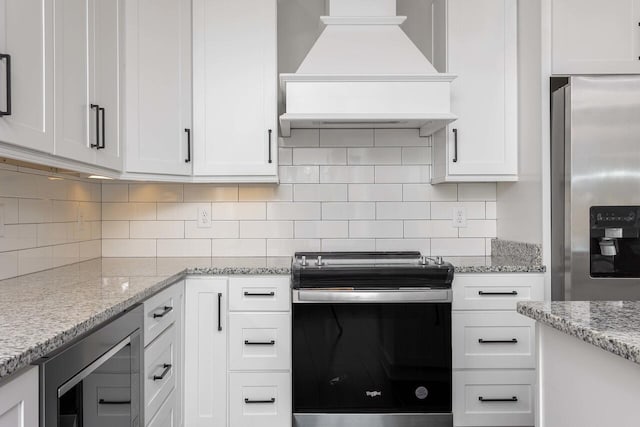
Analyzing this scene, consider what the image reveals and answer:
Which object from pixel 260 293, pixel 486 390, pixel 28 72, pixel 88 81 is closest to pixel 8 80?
pixel 28 72

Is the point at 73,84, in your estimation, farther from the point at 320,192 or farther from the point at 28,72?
the point at 320,192

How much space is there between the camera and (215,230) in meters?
2.92

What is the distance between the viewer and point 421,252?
2945 mm

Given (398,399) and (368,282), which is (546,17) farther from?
(398,399)

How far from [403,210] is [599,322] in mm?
1921

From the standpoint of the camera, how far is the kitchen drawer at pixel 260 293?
91.9 inches

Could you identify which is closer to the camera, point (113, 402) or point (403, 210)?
point (113, 402)

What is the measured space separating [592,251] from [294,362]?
1429mm

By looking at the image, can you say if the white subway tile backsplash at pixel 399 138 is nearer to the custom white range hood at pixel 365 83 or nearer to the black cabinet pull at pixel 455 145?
the black cabinet pull at pixel 455 145

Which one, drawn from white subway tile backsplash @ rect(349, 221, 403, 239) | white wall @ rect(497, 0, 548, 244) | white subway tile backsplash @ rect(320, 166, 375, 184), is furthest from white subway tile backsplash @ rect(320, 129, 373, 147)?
white wall @ rect(497, 0, 548, 244)

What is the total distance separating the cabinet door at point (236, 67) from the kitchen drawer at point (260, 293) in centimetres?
67

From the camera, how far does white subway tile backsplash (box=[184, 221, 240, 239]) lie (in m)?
2.91

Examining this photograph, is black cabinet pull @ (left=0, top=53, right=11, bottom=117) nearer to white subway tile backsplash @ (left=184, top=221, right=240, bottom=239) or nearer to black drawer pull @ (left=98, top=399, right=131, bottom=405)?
black drawer pull @ (left=98, top=399, right=131, bottom=405)

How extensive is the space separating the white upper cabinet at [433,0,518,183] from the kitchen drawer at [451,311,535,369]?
740mm
